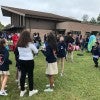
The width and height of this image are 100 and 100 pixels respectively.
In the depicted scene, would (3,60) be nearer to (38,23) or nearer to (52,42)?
(52,42)

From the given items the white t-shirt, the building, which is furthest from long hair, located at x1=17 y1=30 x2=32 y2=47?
the building

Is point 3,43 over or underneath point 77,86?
over

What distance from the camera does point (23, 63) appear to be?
28.3 ft

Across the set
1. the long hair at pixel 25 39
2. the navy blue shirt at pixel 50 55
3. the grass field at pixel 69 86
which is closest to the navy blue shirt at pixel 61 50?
the grass field at pixel 69 86

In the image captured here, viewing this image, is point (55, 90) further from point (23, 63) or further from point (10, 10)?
point (10, 10)

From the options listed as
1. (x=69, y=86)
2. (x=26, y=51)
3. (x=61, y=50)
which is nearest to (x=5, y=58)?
(x=26, y=51)

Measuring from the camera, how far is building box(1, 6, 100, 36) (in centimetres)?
4038

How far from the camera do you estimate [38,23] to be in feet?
141

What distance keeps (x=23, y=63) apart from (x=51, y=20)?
36.7m

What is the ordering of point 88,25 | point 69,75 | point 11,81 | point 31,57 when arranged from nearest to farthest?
point 31,57 → point 11,81 → point 69,75 → point 88,25

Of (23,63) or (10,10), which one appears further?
(10,10)

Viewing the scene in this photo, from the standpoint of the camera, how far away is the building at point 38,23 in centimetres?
4038

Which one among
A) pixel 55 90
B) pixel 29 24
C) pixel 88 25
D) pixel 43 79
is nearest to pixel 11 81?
pixel 43 79

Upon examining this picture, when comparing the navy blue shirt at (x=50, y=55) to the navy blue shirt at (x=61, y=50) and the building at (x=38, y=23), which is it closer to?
the navy blue shirt at (x=61, y=50)
